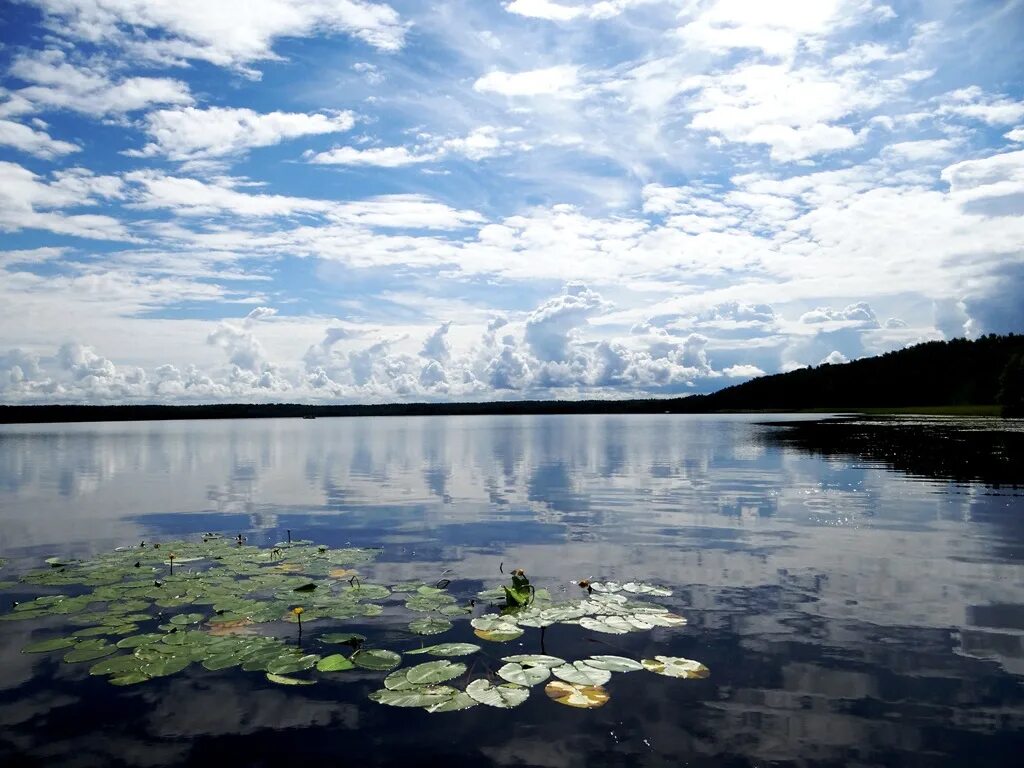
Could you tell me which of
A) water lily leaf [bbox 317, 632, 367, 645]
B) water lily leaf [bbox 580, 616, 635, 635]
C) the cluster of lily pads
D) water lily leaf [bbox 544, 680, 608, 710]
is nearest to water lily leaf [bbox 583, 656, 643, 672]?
the cluster of lily pads

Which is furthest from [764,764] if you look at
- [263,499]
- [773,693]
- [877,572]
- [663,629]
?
[263,499]

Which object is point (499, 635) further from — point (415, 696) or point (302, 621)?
point (302, 621)

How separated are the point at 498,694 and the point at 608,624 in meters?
4.26

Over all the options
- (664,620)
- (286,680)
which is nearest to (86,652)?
(286,680)

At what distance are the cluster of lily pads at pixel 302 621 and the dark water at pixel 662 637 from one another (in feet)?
1.16

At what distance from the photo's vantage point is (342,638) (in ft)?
45.7

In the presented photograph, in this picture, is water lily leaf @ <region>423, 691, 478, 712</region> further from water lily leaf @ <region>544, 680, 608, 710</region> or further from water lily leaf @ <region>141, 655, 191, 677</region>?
water lily leaf @ <region>141, 655, 191, 677</region>

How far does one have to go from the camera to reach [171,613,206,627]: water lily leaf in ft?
48.6

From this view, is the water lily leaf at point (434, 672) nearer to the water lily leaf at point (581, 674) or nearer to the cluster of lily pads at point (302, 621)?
the cluster of lily pads at point (302, 621)

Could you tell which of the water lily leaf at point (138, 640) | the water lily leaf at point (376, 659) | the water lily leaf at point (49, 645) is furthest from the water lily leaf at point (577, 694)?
the water lily leaf at point (49, 645)

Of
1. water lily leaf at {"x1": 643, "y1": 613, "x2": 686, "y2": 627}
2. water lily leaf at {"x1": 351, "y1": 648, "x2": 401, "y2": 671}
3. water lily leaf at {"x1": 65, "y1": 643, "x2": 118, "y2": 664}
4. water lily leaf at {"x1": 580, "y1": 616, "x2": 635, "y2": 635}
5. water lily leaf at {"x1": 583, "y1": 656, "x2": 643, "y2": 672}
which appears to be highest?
water lily leaf at {"x1": 580, "y1": 616, "x2": 635, "y2": 635}

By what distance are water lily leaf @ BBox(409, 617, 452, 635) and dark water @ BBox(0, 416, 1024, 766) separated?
35 centimetres

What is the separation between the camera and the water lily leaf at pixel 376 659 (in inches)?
485

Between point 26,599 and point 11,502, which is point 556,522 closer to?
point 26,599
